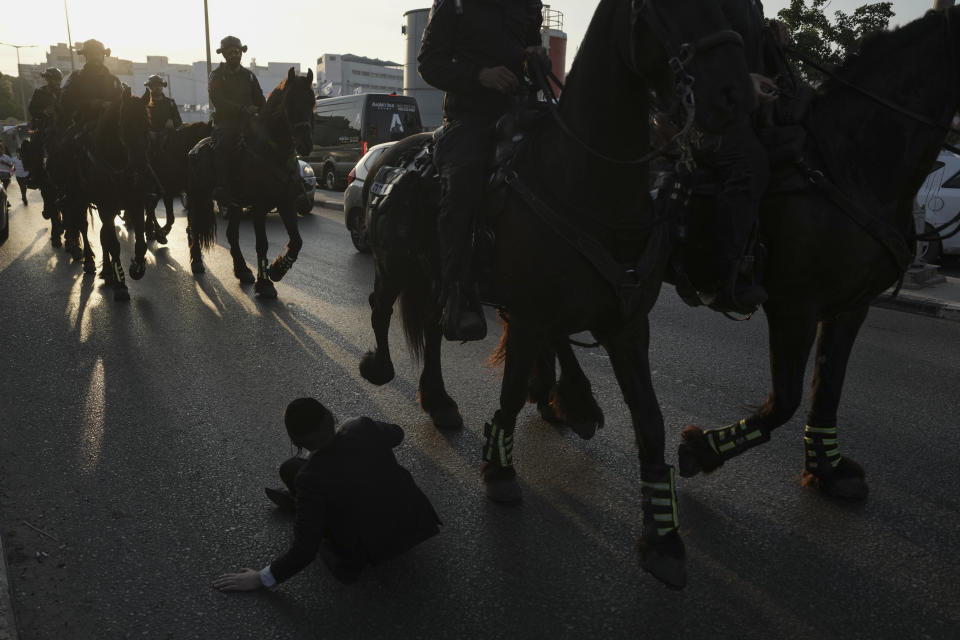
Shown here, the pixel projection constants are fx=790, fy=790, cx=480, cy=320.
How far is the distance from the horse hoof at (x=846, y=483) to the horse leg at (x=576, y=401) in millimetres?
1263

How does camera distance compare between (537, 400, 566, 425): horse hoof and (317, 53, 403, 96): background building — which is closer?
(537, 400, 566, 425): horse hoof

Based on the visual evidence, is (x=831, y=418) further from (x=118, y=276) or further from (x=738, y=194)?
(x=118, y=276)

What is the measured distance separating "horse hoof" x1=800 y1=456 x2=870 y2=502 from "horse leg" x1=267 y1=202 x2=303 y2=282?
6.49 meters

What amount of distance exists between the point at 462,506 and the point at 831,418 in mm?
1952

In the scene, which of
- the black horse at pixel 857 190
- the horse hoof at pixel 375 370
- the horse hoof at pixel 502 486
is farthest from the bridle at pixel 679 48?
the horse hoof at pixel 375 370

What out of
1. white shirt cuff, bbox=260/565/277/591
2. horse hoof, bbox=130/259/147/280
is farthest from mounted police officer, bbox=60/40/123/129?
white shirt cuff, bbox=260/565/277/591

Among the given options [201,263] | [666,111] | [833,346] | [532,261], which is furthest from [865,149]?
[201,263]

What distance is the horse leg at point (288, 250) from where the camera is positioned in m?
9.03

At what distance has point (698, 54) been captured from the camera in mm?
2676

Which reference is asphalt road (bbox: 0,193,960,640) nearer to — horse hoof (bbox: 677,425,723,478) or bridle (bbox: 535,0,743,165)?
horse hoof (bbox: 677,425,723,478)

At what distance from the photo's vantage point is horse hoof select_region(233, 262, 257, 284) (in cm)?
971

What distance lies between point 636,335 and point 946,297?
23.2 feet

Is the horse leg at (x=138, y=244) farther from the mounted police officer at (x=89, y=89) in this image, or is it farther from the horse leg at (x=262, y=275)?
the horse leg at (x=262, y=275)

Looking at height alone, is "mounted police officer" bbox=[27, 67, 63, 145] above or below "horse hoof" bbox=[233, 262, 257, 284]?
above
